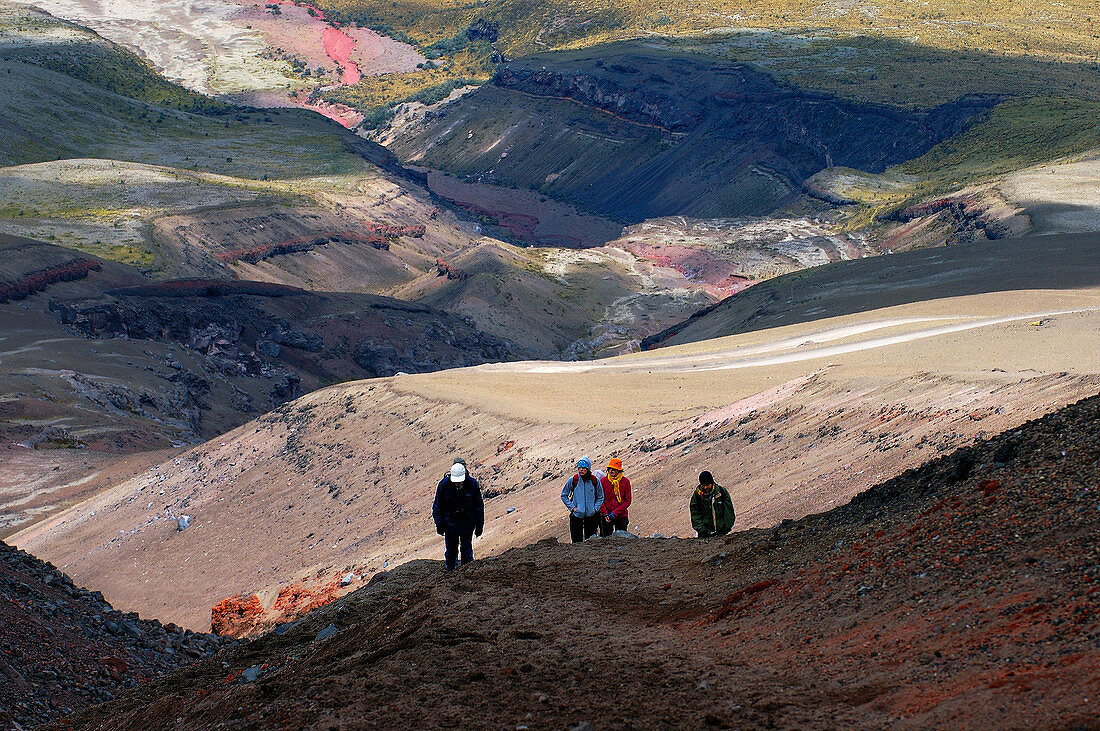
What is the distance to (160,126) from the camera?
8931 cm

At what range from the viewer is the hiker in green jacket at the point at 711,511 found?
12.3 metres

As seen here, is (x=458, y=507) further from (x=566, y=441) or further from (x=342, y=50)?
(x=342, y=50)

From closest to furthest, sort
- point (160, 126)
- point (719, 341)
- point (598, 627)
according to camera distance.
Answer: point (598, 627) < point (719, 341) < point (160, 126)

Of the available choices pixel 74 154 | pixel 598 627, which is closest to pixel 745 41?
pixel 74 154

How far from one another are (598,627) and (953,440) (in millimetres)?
7067

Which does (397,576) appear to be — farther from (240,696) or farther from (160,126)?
(160,126)

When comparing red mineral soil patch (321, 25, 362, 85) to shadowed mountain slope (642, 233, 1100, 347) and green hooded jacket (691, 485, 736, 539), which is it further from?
green hooded jacket (691, 485, 736, 539)

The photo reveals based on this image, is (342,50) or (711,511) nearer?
(711,511)

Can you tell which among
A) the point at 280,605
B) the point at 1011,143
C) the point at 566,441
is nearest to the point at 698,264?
the point at 1011,143

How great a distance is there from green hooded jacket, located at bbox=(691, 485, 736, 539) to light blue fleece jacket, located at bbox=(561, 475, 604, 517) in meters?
1.43

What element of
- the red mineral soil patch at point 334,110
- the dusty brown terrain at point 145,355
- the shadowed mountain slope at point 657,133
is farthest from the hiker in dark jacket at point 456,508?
the red mineral soil patch at point 334,110

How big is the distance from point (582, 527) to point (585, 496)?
532mm

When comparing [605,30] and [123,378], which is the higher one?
[605,30]

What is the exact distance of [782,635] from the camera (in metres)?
7.60
